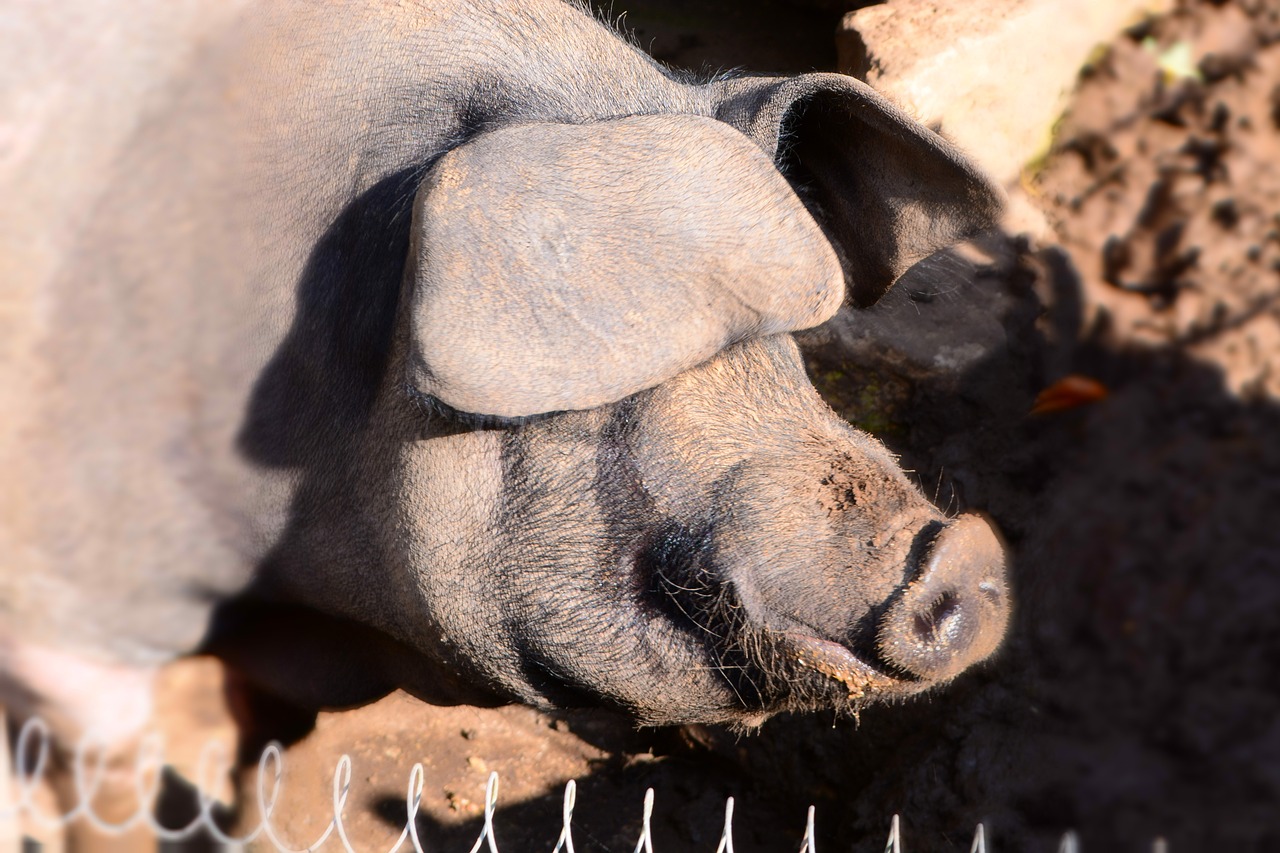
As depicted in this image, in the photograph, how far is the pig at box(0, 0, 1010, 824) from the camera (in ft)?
4.71

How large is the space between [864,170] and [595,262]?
0.63 m

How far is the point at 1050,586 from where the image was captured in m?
2.87

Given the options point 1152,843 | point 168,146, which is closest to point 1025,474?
point 1152,843

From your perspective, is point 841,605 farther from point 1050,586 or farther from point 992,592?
point 1050,586

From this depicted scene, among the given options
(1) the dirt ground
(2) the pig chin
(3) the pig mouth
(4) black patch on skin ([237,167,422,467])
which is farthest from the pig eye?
(1) the dirt ground

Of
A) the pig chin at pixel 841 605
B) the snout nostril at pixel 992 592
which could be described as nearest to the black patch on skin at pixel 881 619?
the pig chin at pixel 841 605

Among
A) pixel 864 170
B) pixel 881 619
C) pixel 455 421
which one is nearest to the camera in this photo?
pixel 881 619

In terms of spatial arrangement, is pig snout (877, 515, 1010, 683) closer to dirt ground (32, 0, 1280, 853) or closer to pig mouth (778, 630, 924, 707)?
pig mouth (778, 630, 924, 707)

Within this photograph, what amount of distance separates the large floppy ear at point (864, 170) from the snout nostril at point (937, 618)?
2.05 ft

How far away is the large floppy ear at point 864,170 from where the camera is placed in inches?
66.3

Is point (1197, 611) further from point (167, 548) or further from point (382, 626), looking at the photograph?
point (167, 548)

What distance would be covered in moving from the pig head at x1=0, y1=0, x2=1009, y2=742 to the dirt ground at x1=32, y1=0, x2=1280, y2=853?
862 millimetres

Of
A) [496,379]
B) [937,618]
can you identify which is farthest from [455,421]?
[937,618]

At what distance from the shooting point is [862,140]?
1.81 meters
